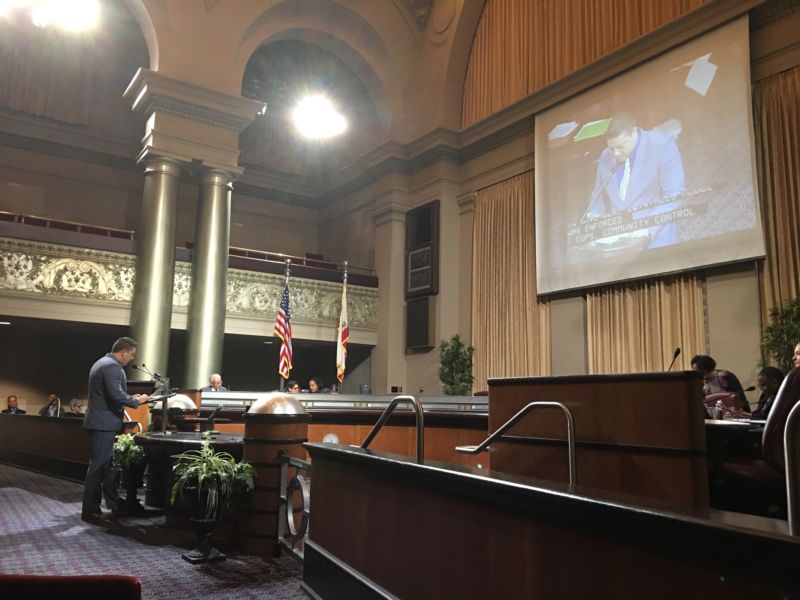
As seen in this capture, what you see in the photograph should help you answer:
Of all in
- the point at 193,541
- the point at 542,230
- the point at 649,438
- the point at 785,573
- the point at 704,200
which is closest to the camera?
the point at 785,573

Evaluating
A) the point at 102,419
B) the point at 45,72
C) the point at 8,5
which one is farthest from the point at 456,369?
the point at 8,5

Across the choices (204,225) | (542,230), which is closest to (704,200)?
(542,230)

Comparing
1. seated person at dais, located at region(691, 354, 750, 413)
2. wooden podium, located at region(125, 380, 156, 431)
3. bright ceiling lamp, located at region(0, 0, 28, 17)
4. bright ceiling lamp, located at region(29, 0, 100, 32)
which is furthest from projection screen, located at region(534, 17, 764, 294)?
bright ceiling lamp, located at region(0, 0, 28, 17)

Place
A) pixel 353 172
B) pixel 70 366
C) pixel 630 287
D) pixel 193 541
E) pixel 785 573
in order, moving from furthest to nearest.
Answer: pixel 353 172, pixel 70 366, pixel 630 287, pixel 193 541, pixel 785 573

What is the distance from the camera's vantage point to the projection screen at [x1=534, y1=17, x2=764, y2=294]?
791 cm

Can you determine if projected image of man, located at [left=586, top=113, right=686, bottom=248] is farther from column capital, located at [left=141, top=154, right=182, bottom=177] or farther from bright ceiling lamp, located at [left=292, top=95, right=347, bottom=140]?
column capital, located at [left=141, top=154, right=182, bottom=177]

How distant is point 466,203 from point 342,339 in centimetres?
372

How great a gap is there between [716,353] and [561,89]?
5062mm

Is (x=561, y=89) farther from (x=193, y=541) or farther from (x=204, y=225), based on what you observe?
(x=193, y=541)

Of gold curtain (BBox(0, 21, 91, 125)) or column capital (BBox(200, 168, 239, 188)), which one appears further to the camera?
gold curtain (BBox(0, 21, 91, 125))

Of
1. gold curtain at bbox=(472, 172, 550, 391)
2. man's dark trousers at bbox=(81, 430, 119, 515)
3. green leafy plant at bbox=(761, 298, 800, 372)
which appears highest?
gold curtain at bbox=(472, 172, 550, 391)

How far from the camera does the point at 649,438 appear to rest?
261 centimetres

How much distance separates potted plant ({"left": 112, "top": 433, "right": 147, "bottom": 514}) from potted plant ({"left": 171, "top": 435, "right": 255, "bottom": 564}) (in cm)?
130

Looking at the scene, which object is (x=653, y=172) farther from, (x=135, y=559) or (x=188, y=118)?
(x=188, y=118)
